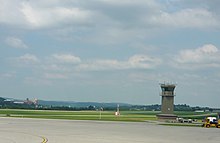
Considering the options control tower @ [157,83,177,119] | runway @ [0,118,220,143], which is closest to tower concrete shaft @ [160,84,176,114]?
control tower @ [157,83,177,119]

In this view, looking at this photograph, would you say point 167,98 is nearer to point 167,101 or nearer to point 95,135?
point 167,101

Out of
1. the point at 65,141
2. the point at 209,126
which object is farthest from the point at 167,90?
the point at 65,141

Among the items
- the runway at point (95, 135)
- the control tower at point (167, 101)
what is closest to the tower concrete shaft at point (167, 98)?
the control tower at point (167, 101)

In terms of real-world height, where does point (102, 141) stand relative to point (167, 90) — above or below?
below

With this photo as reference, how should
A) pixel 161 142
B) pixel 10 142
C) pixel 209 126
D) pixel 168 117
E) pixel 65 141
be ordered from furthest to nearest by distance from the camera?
pixel 168 117 < pixel 209 126 < pixel 161 142 < pixel 65 141 < pixel 10 142

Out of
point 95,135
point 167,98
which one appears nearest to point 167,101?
point 167,98

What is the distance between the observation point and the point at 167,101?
10175cm

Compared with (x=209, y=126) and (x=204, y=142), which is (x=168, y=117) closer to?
(x=209, y=126)

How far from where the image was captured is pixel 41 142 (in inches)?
1248

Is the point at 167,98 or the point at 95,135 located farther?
the point at 167,98

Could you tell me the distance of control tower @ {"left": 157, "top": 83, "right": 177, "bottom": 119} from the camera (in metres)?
100

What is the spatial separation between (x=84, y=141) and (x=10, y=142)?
19.8ft

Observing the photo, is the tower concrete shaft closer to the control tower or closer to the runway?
the control tower

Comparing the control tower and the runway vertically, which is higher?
the control tower
